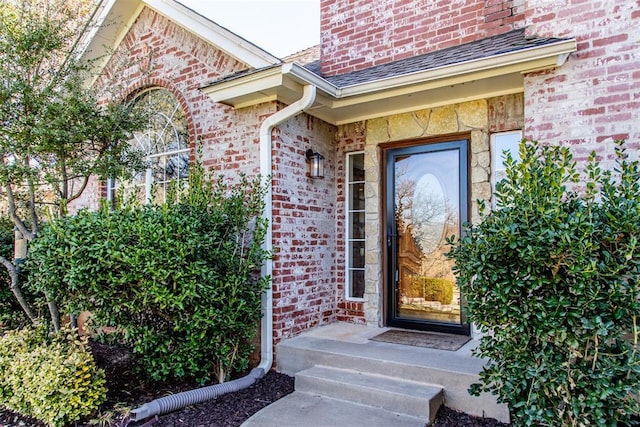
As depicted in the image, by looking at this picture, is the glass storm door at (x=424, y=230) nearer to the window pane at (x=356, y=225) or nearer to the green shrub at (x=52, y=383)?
the window pane at (x=356, y=225)

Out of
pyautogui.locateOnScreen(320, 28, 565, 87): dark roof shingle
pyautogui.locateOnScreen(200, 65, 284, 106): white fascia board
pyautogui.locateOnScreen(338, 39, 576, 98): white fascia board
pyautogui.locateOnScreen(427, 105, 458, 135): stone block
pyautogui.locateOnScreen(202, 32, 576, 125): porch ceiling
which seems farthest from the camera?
pyautogui.locateOnScreen(427, 105, 458, 135): stone block

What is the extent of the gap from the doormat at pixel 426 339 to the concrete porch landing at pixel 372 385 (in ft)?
0.42

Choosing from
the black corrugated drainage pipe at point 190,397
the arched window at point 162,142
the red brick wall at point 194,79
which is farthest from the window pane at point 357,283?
the arched window at point 162,142

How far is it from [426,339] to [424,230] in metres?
1.24

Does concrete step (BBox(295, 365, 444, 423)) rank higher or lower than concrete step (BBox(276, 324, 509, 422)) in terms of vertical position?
lower

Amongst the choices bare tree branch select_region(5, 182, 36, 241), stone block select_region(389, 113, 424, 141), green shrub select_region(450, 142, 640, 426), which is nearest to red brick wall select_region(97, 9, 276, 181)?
stone block select_region(389, 113, 424, 141)

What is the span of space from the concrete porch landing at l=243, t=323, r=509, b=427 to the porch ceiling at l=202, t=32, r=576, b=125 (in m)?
2.59

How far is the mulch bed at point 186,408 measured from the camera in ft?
10.9

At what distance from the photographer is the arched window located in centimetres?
572

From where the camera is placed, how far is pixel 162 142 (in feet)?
19.7

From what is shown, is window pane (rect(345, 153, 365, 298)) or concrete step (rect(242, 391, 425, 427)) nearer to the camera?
concrete step (rect(242, 391, 425, 427))

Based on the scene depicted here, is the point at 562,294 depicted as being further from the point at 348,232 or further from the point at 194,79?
the point at 194,79

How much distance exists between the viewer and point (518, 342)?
9.05 ft

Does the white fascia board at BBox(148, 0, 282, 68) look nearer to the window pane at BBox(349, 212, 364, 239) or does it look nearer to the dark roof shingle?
the dark roof shingle
